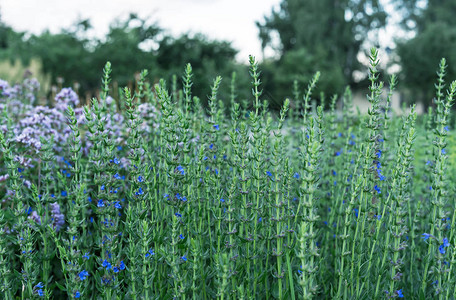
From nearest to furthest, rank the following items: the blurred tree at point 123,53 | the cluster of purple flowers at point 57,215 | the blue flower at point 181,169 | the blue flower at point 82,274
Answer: the blue flower at point 82,274 → the blue flower at point 181,169 → the cluster of purple flowers at point 57,215 → the blurred tree at point 123,53

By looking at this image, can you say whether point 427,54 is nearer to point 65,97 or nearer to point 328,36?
point 328,36

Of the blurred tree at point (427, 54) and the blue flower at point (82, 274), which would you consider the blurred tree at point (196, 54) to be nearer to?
the blurred tree at point (427, 54)

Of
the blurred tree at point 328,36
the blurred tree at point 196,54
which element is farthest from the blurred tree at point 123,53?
the blurred tree at point 328,36

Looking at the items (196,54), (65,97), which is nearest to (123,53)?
(196,54)

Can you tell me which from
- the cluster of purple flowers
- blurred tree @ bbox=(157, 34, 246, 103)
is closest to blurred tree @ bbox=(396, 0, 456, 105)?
blurred tree @ bbox=(157, 34, 246, 103)

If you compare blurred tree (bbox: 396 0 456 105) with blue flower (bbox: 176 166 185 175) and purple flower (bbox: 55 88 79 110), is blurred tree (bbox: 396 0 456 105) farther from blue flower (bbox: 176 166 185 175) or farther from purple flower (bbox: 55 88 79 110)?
blue flower (bbox: 176 166 185 175)

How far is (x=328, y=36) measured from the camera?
1299 inches

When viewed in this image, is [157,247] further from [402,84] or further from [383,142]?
[402,84]

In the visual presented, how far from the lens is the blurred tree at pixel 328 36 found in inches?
1228

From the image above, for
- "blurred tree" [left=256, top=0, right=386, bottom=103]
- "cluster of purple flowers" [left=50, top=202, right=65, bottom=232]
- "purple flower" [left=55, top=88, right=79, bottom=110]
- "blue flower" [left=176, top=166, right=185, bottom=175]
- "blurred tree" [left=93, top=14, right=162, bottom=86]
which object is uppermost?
"blurred tree" [left=256, top=0, right=386, bottom=103]

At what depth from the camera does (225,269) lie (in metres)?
1.82

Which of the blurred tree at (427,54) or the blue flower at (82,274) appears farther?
the blurred tree at (427,54)

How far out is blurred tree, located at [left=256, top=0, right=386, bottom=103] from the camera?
3120 centimetres

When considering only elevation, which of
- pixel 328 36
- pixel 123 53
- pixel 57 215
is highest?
pixel 328 36
